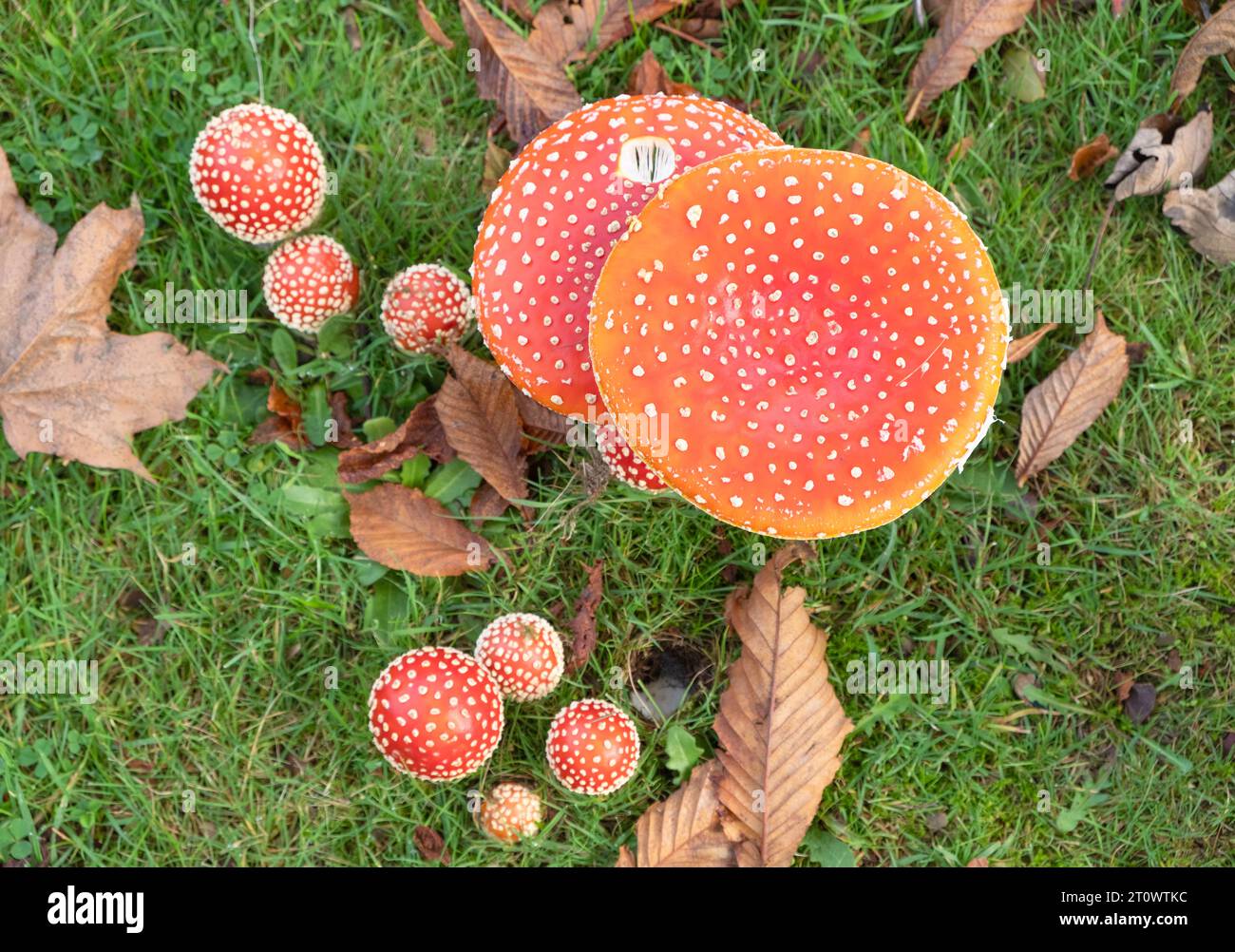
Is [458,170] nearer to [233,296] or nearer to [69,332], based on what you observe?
[233,296]

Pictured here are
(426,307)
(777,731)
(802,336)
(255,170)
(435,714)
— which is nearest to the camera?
(802,336)

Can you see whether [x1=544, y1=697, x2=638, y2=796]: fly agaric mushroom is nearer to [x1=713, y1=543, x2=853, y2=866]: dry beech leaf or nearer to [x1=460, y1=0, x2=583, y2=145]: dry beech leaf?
[x1=713, y1=543, x2=853, y2=866]: dry beech leaf

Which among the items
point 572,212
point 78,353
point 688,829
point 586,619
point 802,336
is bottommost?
point 688,829

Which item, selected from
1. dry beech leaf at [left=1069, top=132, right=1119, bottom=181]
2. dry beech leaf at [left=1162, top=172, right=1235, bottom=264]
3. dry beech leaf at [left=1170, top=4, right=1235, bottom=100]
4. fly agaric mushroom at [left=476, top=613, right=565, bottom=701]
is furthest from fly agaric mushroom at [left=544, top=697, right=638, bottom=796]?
dry beech leaf at [left=1170, top=4, right=1235, bottom=100]

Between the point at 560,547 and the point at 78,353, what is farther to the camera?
the point at 560,547

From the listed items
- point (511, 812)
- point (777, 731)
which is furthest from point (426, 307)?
point (777, 731)

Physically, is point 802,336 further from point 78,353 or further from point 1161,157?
point 78,353
